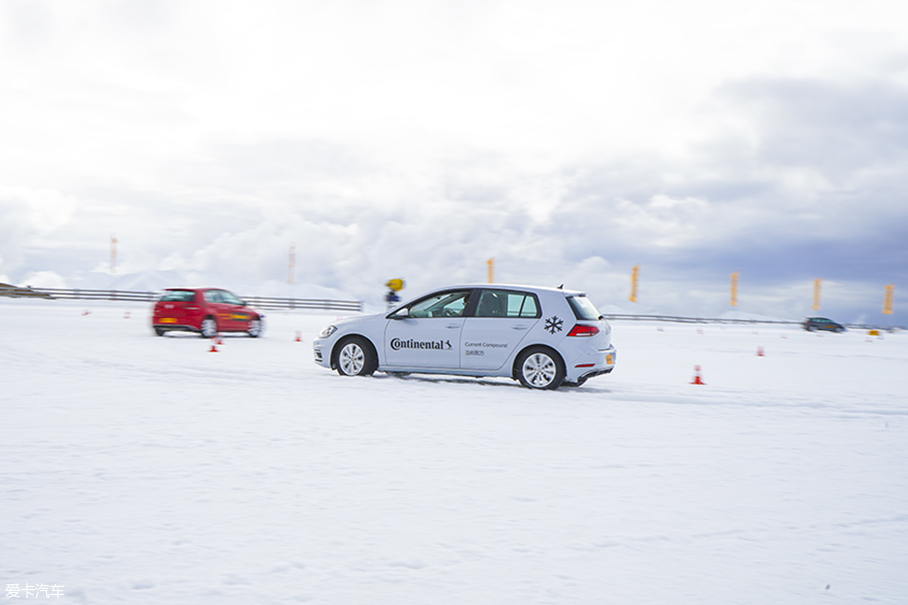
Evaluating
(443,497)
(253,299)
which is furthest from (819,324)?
(443,497)

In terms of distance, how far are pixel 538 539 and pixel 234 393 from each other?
24.4 ft

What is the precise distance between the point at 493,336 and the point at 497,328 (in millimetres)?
→ 142

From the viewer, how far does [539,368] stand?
12.3 m

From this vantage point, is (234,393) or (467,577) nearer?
(467,577)

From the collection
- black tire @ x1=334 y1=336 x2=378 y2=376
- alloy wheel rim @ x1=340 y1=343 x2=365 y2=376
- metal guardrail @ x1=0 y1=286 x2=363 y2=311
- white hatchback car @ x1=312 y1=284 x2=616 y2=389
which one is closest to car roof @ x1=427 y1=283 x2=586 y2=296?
white hatchback car @ x1=312 y1=284 x2=616 y2=389

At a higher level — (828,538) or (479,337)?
(479,337)

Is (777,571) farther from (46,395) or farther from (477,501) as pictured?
(46,395)

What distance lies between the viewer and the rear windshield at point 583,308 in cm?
1232

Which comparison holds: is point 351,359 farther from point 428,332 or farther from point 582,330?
point 582,330

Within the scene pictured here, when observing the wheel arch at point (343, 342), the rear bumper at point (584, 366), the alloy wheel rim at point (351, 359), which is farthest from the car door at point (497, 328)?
the alloy wheel rim at point (351, 359)

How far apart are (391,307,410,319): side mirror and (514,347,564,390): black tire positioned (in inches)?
80.6

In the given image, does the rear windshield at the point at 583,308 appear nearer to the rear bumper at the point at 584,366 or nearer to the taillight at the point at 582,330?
the taillight at the point at 582,330

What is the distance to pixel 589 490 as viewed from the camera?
589 cm

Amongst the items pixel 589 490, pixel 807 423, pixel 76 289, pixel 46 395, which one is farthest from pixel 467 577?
pixel 76 289
